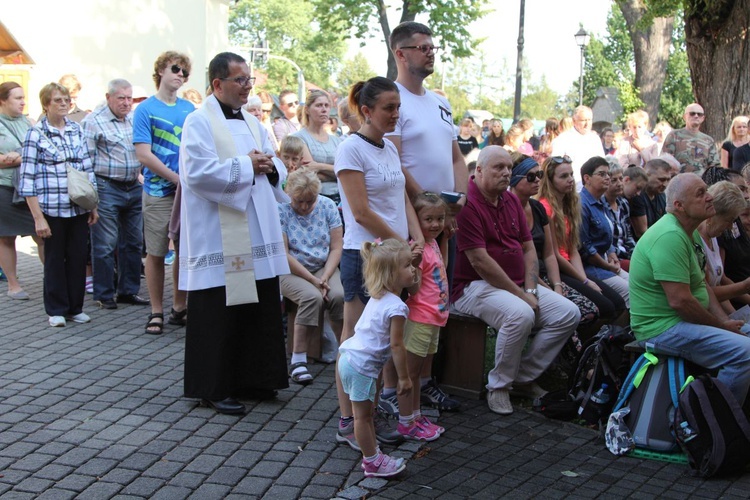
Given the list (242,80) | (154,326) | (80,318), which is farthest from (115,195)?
(242,80)

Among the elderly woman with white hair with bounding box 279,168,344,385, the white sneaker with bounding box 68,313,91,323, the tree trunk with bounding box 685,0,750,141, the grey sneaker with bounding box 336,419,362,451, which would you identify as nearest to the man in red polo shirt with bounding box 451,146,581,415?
the elderly woman with white hair with bounding box 279,168,344,385

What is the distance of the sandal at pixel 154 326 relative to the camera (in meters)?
7.52

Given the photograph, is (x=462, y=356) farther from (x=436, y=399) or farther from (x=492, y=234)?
(x=492, y=234)

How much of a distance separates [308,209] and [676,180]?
109 inches

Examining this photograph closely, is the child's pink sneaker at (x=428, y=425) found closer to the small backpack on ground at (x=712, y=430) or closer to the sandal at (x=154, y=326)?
the small backpack on ground at (x=712, y=430)

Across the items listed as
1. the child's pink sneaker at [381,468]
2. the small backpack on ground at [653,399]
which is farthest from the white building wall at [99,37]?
the child's pink sneaker at [381,468]

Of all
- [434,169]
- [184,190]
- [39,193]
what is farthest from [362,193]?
[39,193]

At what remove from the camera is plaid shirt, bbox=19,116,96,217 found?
7637mm

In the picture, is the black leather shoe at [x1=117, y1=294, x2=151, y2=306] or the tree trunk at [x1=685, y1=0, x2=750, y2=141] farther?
the tree trunk at [x1=685, y1=0, x2=750, y2=141]

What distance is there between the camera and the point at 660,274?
525 cm

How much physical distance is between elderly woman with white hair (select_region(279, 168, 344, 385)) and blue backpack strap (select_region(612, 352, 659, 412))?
7.30 ft

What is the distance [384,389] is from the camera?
5.53m

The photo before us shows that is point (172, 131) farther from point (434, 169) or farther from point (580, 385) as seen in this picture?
point (580, 385)

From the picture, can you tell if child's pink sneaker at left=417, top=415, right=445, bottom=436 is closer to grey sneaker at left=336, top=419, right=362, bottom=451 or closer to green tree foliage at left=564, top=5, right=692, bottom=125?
grey sneaker at left=336, top=419, right=362, bottom=451
